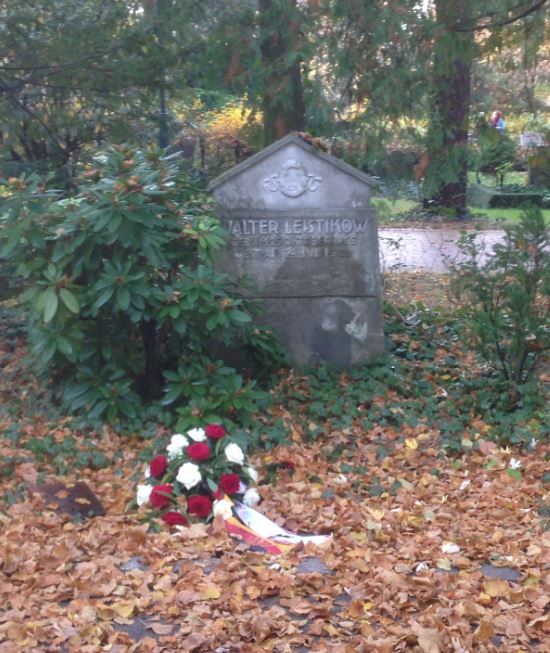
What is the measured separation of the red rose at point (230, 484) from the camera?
17.5 feet

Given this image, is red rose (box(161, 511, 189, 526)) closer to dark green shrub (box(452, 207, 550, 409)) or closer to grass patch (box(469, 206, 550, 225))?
dark green shrub (box(452, 207, 550, 409))

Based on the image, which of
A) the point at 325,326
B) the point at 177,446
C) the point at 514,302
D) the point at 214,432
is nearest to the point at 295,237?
the point at 325,326

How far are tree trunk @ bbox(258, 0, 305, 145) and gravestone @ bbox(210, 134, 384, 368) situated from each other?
1.76 m

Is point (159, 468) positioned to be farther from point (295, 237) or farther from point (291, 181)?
point (291, 181)

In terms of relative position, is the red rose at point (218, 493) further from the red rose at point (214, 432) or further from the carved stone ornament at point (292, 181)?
the carved stone ornament at point (292, 181)

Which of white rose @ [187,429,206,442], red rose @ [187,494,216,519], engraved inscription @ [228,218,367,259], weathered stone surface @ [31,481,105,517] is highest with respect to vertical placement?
engraved inscription @ [228,218,367,259]

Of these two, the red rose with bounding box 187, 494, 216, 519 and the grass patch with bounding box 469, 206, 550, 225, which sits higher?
the red rose with bounding box 187, 494, 216, 519

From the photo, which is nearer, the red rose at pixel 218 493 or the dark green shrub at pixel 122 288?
the red rose at pixel 218 493

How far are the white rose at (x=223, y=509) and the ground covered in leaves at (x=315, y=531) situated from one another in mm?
90

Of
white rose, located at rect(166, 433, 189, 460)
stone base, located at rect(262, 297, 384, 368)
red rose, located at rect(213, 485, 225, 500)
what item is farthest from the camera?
stone base, located at rect(262, 297, 384, 368)

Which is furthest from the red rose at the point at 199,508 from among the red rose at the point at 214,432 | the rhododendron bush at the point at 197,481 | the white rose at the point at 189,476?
the red rose at the point at 214,432

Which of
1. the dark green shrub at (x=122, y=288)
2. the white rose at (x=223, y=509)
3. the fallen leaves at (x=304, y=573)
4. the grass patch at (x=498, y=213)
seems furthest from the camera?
the grass patch at (x=498, y=213)

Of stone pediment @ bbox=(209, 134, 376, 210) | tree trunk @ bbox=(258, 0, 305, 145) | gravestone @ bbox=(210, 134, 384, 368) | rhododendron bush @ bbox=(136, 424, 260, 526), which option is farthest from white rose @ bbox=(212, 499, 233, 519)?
tree trunk @ bbox=(258, 0, 305, 145)

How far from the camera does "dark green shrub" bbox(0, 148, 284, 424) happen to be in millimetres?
6770
